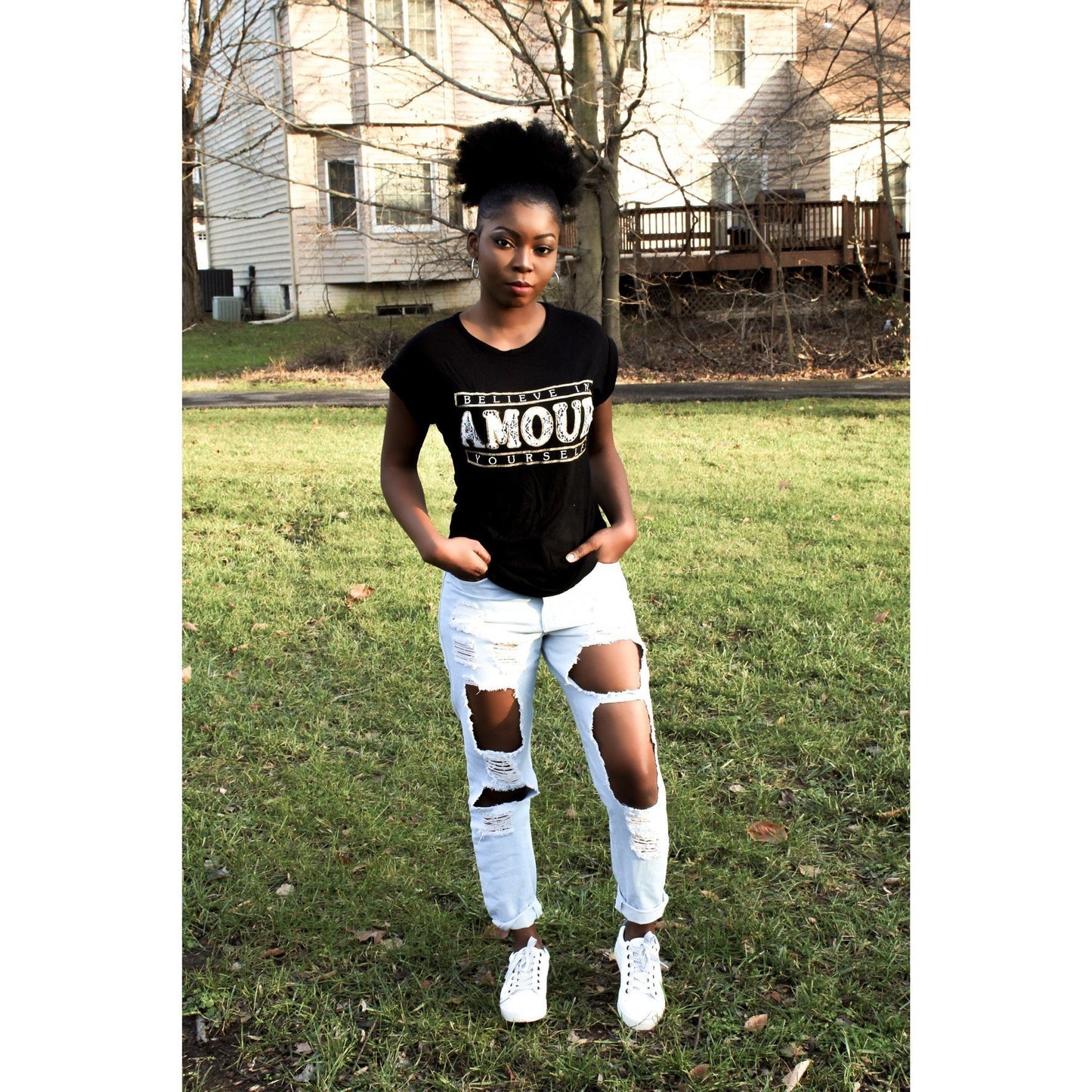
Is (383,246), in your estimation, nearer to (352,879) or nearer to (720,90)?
(720,90)

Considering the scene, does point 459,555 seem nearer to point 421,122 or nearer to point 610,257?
point 610,257

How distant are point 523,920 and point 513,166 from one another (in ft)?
5.50

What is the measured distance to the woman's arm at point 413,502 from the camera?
242 cm

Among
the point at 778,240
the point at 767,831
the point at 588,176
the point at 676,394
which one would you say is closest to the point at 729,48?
the point at 778,240

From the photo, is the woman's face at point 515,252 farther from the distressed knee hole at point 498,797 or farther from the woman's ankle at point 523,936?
the woman's ankle at point 523,936

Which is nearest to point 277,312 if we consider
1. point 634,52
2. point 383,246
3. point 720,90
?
point 383,246

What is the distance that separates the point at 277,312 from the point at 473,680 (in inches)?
884

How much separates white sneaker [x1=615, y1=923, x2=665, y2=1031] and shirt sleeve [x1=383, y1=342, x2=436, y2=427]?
50.4 inches

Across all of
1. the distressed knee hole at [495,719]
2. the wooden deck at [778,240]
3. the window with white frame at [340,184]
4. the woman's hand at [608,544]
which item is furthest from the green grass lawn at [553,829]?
the window with white frame at [340,184]

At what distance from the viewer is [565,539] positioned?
251 centimetres

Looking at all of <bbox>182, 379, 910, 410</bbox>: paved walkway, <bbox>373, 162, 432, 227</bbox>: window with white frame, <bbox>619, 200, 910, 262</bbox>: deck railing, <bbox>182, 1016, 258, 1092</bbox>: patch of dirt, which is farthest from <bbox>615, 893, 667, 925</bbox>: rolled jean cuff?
<bbox>373, 162, 432, 227</bbox>: window with white frame

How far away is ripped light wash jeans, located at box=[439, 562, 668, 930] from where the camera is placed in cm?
252

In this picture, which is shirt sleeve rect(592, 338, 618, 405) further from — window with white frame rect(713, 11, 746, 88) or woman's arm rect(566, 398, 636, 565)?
window with white frame rect(713, 11, 746, 88)

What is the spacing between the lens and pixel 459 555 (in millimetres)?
2408
